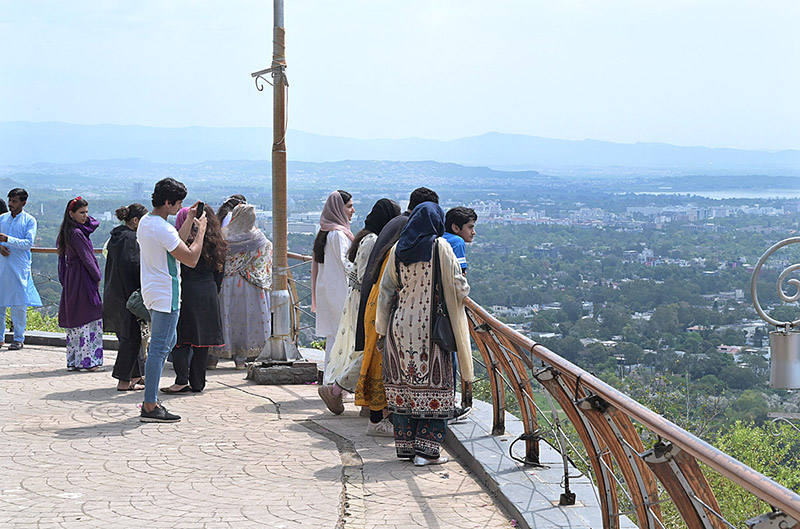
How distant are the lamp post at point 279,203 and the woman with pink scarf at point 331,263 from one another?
0.68m

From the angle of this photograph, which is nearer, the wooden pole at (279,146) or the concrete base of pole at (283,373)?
the concrete base of pole at (283,373)

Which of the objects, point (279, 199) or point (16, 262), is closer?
point (279, 199)

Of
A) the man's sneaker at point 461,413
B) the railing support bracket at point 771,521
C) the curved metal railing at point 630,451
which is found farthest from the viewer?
the man's sneaker at point 461,413

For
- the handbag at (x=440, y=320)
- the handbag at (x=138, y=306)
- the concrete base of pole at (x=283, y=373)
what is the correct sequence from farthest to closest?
the concrete base of pole at (x=283, y=373) < the handbag at (x=138, y=306) < the handbag at (x=440, y=320)

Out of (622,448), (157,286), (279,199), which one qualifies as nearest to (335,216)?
(279,199)

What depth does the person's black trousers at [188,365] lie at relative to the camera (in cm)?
805

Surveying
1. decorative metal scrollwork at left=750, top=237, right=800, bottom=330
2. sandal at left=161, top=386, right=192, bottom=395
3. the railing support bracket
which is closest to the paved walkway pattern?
sandal at left=161, top=386, right=192, bottom=395

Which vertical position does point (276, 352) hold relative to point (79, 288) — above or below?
below

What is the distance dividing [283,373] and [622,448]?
18.6 feet

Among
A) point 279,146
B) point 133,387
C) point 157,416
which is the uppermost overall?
point 279,146

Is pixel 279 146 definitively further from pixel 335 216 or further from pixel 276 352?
pixel 276 352

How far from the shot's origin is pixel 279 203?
346 inches

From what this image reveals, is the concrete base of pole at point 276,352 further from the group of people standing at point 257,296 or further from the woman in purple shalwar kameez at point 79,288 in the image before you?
the woman in purple shalwar kameez at point 79,288

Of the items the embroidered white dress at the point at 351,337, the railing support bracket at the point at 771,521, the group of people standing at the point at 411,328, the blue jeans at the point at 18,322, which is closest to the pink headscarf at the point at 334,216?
the embroidered white dress at the point at 351,337
